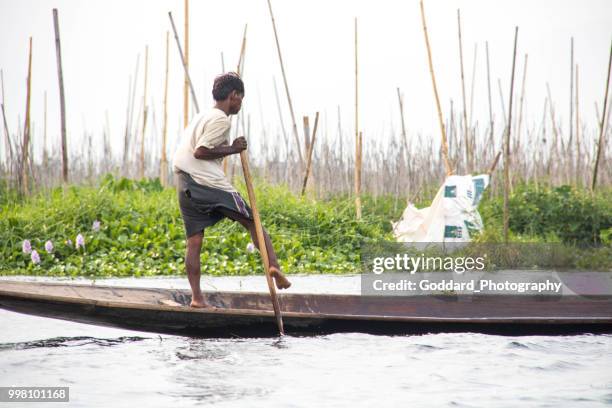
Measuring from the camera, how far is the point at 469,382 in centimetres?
339

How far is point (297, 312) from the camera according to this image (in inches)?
153

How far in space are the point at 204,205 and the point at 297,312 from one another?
0.65 meters

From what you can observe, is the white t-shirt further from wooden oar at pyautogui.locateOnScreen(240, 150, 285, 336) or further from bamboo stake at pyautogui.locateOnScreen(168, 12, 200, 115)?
bamboo stake at pyautogui.locateOnScreen(168, 12, 200, 115)

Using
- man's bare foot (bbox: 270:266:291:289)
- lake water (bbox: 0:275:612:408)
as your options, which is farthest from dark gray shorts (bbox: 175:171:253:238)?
lake water (bbox: 0:275:612:408)

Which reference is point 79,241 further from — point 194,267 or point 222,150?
point 222,150

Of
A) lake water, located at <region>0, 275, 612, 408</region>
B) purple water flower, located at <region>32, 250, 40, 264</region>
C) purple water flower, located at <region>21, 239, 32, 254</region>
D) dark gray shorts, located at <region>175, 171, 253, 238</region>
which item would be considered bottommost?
lake water, located at <region>0, 275, 612, 408</region>

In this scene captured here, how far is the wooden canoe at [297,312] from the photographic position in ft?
12.2

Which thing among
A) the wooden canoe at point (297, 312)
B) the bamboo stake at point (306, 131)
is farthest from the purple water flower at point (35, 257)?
the bamboo stake at point (306, 131)

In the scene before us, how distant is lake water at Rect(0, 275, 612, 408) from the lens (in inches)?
123

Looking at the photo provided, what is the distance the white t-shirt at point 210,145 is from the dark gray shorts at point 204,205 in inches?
1.3

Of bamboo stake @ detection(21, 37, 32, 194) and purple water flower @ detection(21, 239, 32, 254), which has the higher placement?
bamboo stake @ detection(21, 37, 32, 194)

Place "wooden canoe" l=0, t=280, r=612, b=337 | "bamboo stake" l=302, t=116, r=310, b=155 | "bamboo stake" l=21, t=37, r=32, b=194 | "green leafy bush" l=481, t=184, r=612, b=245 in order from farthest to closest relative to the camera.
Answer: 1. "green leafy bush" l=481, t=184, r=612, b=245
2. "bamboo stake" l=302, t=116, r=310, b=155
3. "bamboo stake" l=21, t=37, r=32, b=194
4. "wooden canoe" l=0, t=280, r=612, b=337

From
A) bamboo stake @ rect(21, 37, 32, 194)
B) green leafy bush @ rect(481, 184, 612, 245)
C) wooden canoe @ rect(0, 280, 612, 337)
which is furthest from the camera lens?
green leafy bush @ rect(481, 184, 612, 245)

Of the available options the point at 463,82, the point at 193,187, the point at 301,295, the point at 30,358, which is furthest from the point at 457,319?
the point at 463,82
